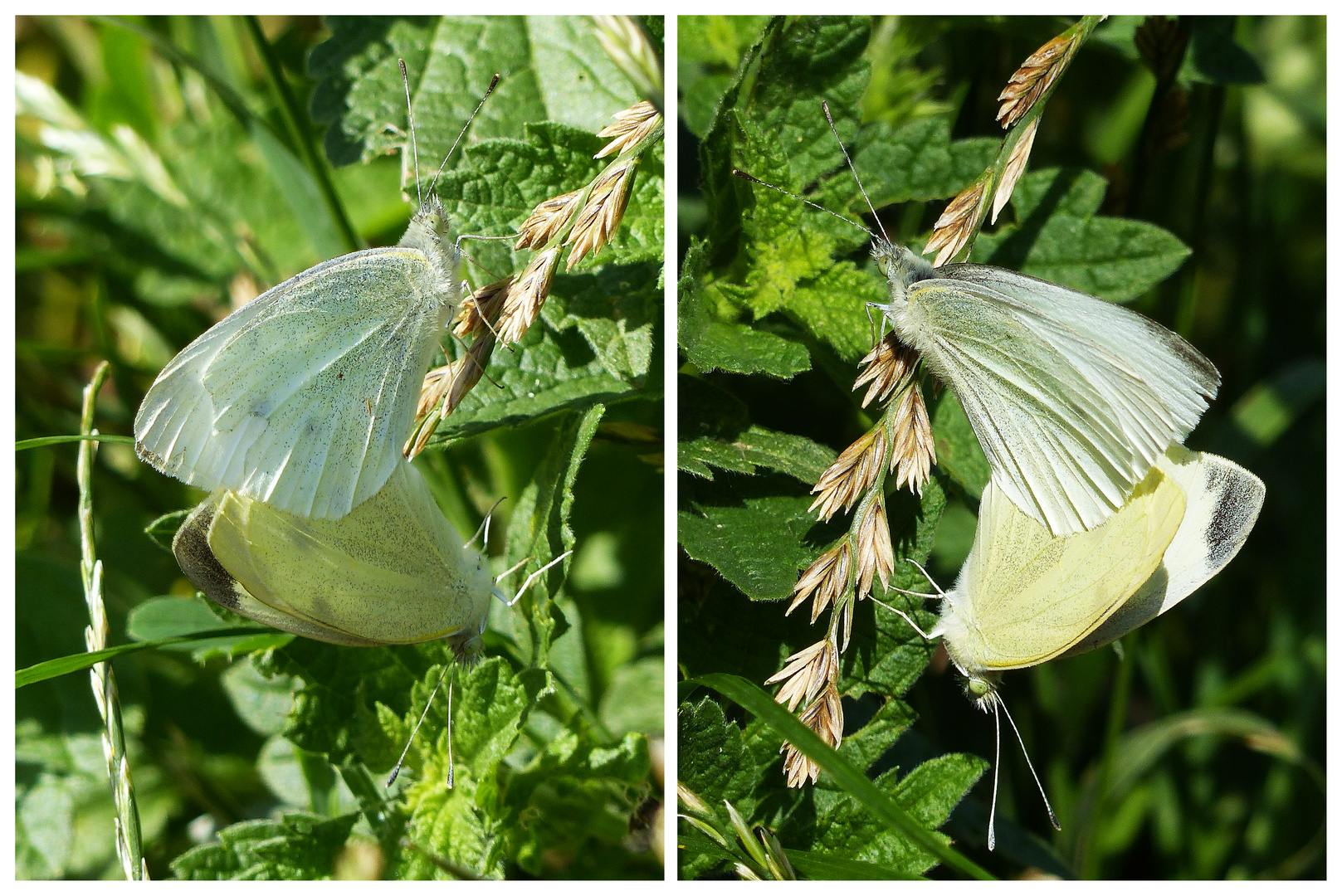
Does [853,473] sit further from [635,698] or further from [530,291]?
[635,698]

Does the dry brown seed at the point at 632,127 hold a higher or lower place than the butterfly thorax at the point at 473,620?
higher

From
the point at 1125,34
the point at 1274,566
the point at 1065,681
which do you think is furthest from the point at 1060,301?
the point at 1274,566

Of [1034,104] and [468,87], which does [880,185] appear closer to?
[1034,104]

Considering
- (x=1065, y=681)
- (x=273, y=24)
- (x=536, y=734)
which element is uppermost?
(x=273, y=24)

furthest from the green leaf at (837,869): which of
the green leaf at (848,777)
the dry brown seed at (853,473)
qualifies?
the dry brown seed at (853,473)

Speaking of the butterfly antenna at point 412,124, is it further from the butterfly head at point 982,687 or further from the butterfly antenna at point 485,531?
the butterfly head at point 982,687

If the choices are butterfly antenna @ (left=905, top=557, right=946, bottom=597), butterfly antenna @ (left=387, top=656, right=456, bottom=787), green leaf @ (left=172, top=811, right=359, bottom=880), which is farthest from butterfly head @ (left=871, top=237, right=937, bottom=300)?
green leaf @ (left=172, top=811, right=359, bottom=880)
